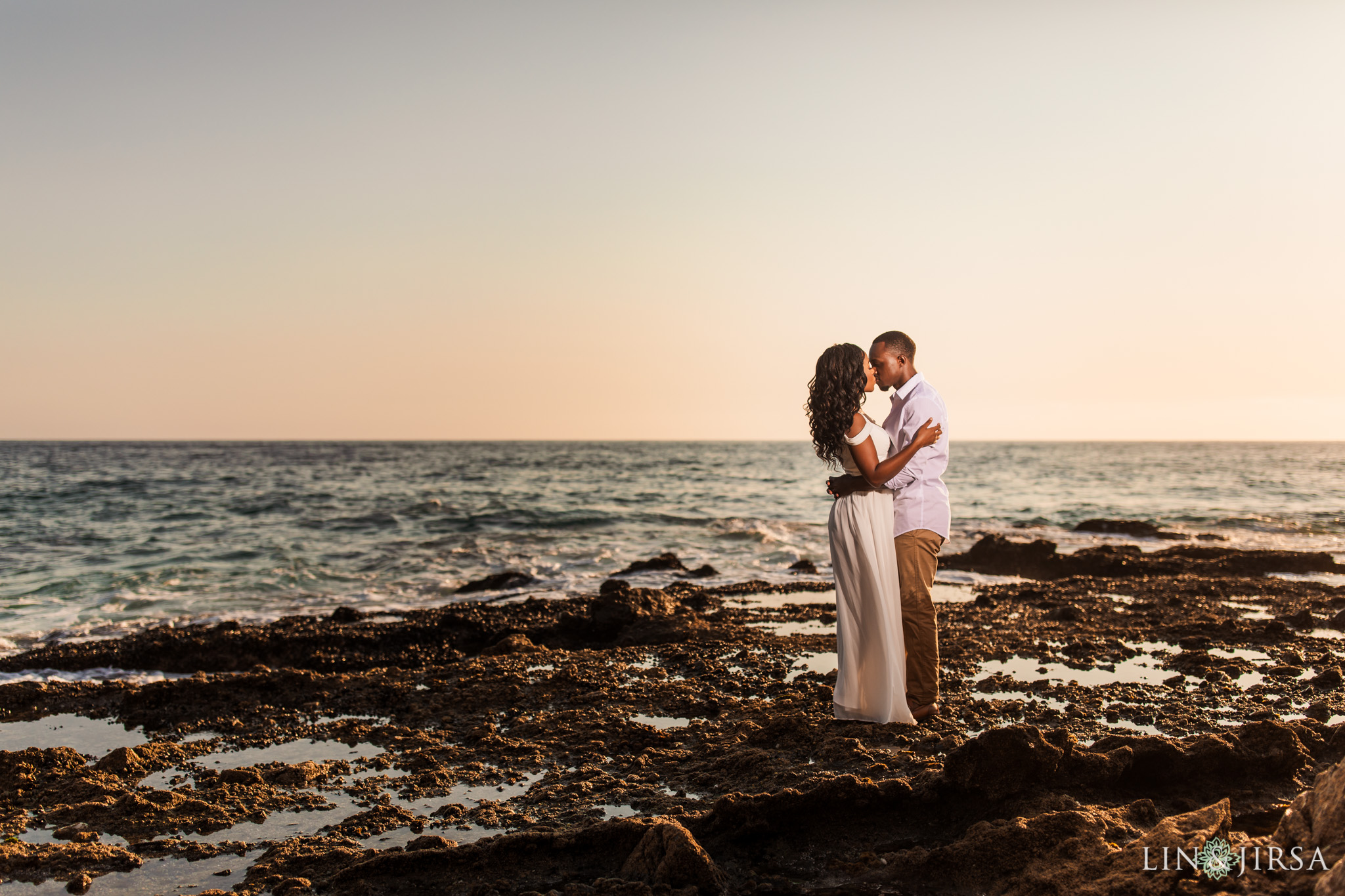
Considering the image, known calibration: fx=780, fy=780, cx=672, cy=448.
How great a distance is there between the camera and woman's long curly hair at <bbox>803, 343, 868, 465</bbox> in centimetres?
480

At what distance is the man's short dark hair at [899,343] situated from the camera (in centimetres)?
505

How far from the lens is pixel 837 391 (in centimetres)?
481

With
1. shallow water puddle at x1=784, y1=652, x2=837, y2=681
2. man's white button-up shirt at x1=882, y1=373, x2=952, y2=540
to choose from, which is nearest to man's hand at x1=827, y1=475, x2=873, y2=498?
man's white button-up shirt at x1=882, y1=373, x2=952, y2=540

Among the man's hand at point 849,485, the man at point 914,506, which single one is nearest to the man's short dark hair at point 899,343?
the man at point 914,506

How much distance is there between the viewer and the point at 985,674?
6.25m

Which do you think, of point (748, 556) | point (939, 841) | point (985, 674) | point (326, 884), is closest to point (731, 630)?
point (985, 674)

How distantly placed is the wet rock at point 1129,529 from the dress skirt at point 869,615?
662 inches

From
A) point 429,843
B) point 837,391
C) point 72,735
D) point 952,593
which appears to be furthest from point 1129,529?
point 72,735

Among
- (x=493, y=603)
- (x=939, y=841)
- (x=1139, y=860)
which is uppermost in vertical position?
(x=1139, y=860)

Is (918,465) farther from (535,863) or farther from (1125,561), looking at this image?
(1125,561)

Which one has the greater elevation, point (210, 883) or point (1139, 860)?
point (1139, 860)

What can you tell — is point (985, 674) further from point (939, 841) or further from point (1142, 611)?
point (1142, 611)

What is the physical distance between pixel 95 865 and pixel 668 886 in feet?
8.63

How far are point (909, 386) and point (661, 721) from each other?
278 centimetres
